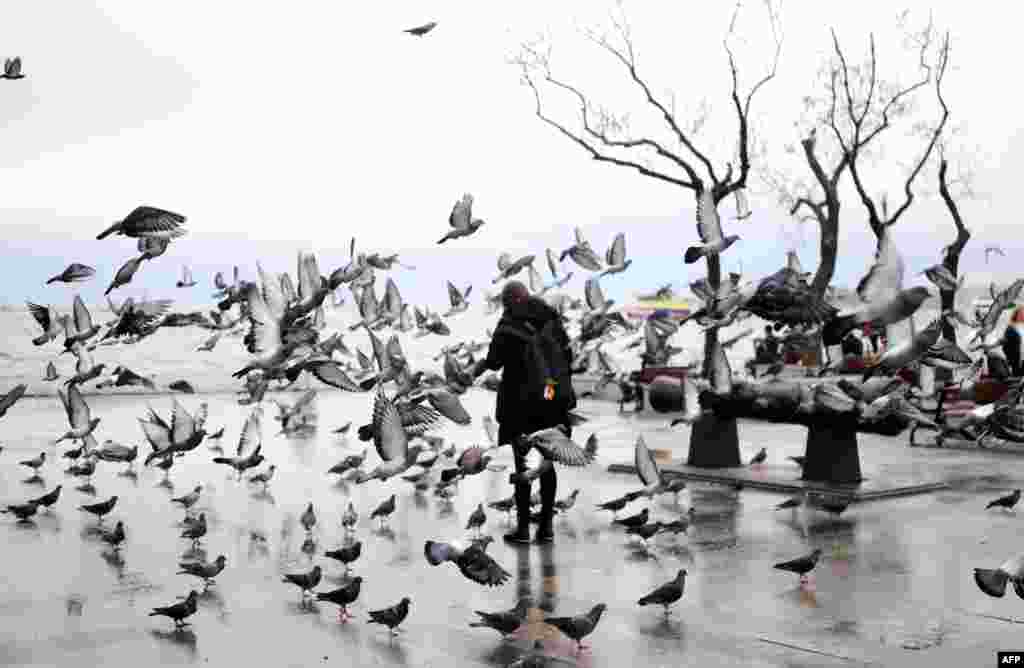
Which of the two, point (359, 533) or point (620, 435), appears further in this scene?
point (620, 435)

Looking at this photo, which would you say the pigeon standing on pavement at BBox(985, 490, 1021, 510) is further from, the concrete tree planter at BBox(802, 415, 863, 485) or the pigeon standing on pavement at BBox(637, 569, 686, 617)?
the pigeon standing on pavement at BBox(637, 569, 686, 617)

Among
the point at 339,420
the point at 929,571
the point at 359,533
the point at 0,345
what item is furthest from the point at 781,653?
→ the point at 0,345

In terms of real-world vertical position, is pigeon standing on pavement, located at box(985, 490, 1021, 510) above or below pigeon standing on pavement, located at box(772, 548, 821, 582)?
below

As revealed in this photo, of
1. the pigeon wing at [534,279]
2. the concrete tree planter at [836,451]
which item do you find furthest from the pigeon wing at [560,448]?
the pigeon wing at [534,279]

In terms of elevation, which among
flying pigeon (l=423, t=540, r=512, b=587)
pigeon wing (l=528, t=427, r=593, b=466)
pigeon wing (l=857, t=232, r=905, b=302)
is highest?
pigeon wing (l=857, t=232, r=905, b=302)

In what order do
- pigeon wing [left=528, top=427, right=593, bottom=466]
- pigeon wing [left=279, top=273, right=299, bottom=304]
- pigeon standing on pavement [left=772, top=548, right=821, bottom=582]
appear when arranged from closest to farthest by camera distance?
pigeon standing on pavement [left=772, top=548, right=821, bottom=582]
pigeon wing [left=528, top=427, right=593, bottom=466]
pigeon wing [left=279, top=273, right=299, bottom=304]

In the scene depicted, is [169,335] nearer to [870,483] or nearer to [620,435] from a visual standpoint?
[620,435]

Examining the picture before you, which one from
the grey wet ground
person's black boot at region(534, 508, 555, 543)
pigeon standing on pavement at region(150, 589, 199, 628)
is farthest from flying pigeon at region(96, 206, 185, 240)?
person's black boot at region(534, 508, 555, 543)

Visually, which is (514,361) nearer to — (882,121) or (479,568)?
(479,568)

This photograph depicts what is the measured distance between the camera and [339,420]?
24.4m

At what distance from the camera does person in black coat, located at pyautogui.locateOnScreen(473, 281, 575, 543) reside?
33.9ft

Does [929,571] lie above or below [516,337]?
below

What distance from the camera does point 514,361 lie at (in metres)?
10.4

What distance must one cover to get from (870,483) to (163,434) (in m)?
7.40
